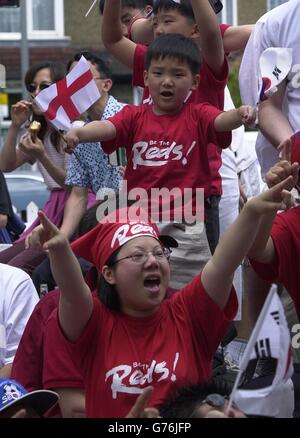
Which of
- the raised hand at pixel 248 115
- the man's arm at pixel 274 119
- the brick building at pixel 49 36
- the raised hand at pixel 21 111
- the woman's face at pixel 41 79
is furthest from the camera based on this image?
the brick building at pixel 49 36

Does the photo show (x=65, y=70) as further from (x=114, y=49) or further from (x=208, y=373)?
(x=208, y=373)

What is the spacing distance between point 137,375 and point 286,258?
732 millimetres

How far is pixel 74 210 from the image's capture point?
→ 20.9 ft

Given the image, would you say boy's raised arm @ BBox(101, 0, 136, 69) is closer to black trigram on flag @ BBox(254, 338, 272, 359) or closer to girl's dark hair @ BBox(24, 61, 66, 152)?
girl's dark hair @ BBox(24, 61, 66, 152)

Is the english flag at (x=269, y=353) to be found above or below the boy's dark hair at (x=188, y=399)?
above

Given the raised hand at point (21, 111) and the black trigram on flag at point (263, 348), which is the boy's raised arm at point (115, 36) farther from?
the black trigram on flag at point (263, 348)

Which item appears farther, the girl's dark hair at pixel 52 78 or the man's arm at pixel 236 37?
the girl's dark hair at pixel 52 78

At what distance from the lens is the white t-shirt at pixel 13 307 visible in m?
5.34

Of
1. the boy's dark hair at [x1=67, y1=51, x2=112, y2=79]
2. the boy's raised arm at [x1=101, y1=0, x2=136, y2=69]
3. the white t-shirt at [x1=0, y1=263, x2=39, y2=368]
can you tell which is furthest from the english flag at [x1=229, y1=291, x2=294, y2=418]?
the boy's dark hair at [x1=67, y1=51, x2=112, y2=79]

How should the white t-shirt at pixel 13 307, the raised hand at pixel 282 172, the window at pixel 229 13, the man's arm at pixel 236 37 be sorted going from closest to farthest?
1. the raised hand at pixel 282 172
2. the white t-shirt at pixel 13 307
3. the man's arm at pixel 236 37
4. the window at pixel 229 13

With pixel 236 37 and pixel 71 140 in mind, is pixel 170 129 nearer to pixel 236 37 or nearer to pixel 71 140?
pixel 71 140

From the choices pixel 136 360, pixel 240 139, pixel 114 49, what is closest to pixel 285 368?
pixel 136 360

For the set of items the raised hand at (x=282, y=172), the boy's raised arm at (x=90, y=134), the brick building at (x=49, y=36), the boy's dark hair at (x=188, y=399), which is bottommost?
the brick building at (x=49, y=36)

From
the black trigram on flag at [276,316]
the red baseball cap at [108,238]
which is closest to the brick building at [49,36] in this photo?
the red baseball cap at [108,238]
